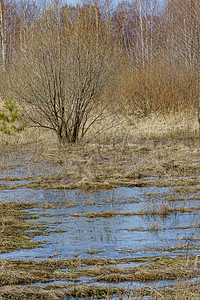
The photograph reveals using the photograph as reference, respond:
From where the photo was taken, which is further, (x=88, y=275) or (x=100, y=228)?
(x=100, y=228)

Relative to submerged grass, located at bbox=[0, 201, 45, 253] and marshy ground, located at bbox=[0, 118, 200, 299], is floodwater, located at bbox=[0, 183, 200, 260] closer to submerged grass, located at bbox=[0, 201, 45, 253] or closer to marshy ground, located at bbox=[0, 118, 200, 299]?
marshy ground, located at bbox=[0, 118, 200, 299]

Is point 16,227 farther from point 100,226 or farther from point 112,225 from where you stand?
point 112,225

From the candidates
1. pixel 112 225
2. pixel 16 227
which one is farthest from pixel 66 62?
pixel 16 227

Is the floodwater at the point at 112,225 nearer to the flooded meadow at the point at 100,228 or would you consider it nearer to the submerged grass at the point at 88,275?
the flooded meadow at the point at 100,228

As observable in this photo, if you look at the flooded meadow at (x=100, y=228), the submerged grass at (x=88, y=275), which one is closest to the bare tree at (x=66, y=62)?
the flooded meadow at (x=100, y=228)

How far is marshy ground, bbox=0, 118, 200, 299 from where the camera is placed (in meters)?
4.32

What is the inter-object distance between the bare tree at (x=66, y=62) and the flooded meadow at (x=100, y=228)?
2.51 m

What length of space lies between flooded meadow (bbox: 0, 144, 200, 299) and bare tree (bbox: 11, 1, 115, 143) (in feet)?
8.24

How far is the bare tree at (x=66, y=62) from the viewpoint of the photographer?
14.5m

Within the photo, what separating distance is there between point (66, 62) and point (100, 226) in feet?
28.7

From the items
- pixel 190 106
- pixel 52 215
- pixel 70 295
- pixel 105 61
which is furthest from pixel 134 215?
pixel 190 106

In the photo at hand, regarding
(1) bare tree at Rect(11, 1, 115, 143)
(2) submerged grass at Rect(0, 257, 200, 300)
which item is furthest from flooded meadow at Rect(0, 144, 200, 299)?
(1) bare tree at Rect(11, 1, 115, 143)

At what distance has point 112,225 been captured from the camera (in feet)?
22.7

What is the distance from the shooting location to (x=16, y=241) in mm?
5945
